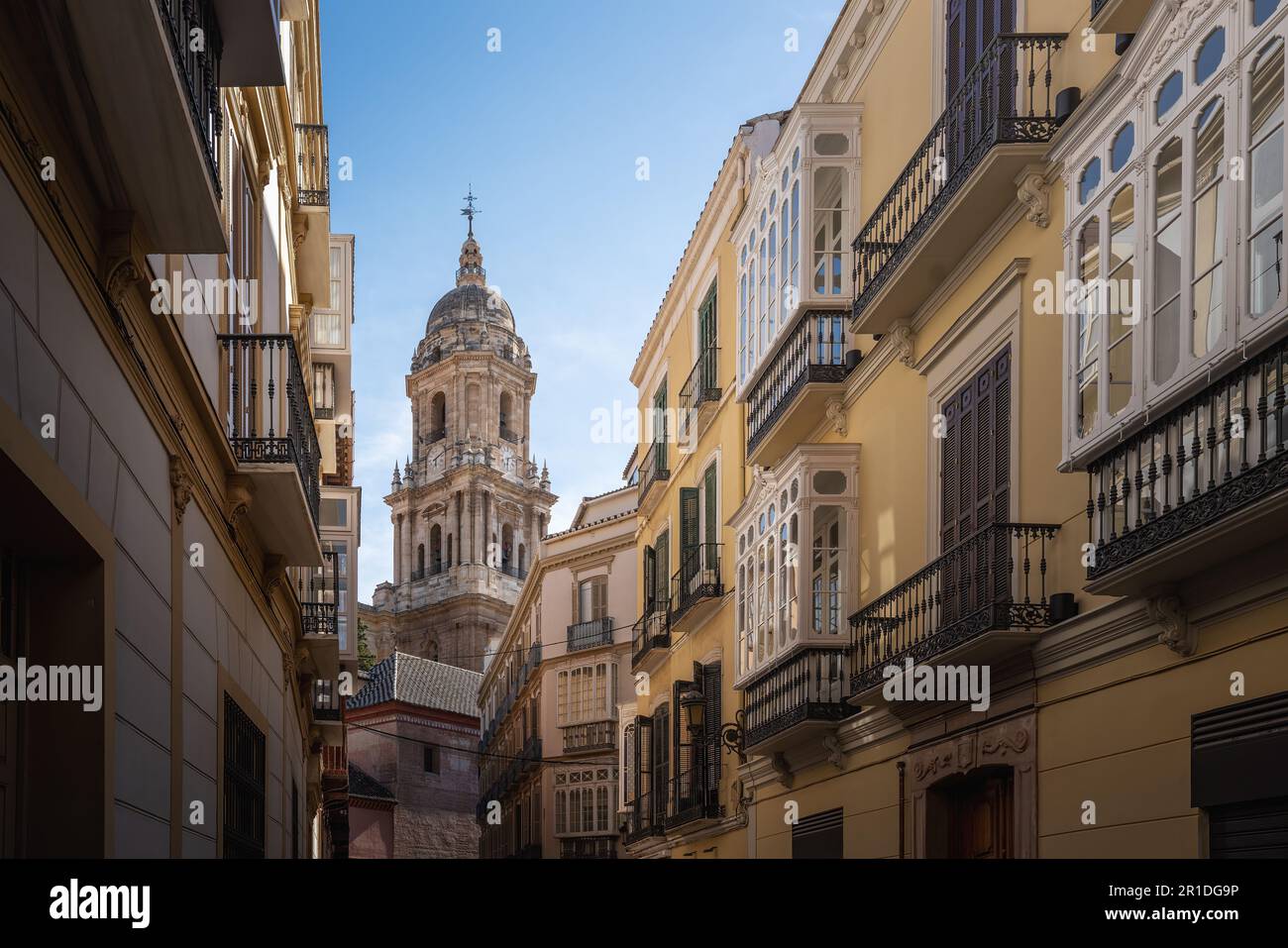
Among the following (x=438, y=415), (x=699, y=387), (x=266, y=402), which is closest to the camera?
(x=266, y=402)

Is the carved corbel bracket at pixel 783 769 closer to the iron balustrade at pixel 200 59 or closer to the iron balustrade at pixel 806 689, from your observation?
the iron balustrade at pixel 806 689

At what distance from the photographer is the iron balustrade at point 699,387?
20.4 meters

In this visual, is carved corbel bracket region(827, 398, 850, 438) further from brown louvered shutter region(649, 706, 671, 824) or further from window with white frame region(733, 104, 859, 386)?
brown louvered shutter region(649, 706, 671, 824)

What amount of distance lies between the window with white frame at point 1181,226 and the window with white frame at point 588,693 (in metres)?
31.0

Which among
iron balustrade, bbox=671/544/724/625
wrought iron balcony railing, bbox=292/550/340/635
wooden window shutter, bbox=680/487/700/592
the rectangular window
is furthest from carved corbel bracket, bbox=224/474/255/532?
wooden window shutter, bbox=680/487/700/592

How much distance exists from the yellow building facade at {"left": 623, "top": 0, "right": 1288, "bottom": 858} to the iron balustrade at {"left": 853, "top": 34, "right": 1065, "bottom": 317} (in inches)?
1.3

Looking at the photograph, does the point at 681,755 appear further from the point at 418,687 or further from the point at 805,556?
the point at 418,687

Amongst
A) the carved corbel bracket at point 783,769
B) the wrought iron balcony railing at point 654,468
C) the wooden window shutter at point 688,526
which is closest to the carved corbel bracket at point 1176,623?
the carved corbel bracket at point 783,769

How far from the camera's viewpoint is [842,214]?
1520cm

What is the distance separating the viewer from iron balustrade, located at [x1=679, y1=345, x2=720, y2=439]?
802 inches

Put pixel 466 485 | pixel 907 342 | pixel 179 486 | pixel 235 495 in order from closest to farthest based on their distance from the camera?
pixel 179 486, pixel 235 495, pixel 907 342, pixel 466 485

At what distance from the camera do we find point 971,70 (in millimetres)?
10969

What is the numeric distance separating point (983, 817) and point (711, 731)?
8874 mm

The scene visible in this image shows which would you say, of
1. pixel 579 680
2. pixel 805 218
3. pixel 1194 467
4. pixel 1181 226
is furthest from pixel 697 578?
pixel 579 680
